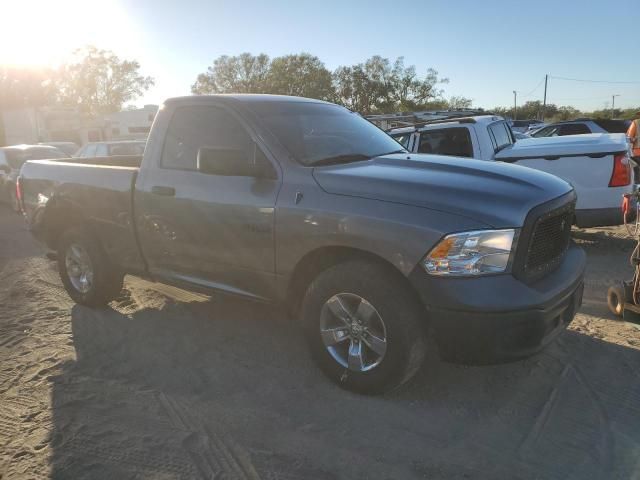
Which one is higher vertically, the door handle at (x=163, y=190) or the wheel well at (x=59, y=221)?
the door handle at (x=163, y=190)

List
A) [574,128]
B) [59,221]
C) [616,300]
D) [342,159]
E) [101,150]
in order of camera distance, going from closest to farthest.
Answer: [342,159]
[616,300]
[59,221]
[101,150]
[574,128]

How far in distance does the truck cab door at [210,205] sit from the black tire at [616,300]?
3153 millimetres

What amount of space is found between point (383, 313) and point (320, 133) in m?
1.65

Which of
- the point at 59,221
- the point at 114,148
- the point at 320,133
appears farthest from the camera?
the point at 114,148

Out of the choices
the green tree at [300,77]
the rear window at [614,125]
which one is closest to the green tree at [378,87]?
the green tree at [300,77]

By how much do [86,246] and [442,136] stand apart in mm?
5280

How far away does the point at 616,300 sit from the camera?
4.70 meters

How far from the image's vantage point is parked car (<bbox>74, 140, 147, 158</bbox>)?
12.0 m

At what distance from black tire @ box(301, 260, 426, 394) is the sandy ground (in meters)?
0.16

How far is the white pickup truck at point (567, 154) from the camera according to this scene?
6.57 meters

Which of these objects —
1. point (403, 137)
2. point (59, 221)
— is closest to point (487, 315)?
point (59, 221)

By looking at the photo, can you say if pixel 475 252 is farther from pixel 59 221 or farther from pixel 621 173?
pixel 621 173

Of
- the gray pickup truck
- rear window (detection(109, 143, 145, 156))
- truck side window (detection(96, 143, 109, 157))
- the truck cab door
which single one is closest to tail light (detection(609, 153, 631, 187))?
the gray pickup truck

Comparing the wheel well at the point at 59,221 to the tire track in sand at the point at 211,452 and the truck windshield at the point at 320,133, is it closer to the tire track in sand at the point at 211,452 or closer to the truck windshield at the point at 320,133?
the truck windshield at the point at 320,133
